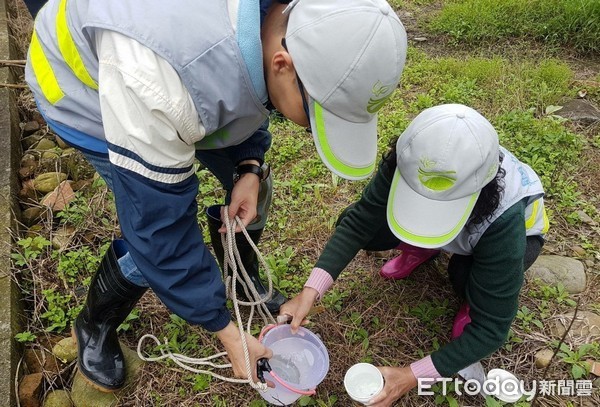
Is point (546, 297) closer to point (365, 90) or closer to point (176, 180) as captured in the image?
point (365, 90)

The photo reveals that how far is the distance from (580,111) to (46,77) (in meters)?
3.10

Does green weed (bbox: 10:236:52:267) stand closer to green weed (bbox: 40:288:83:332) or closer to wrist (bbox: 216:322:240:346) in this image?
green weed (bbox: 40:288:83:332)

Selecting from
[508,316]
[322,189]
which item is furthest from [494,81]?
[508,316]

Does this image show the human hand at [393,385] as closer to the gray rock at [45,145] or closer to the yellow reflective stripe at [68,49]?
the yellow reflective stripe at [68,49]

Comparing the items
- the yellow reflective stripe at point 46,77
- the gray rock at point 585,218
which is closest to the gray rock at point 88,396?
the yellow reflective stripe at point 46,77

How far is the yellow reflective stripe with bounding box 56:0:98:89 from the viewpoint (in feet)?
4.35

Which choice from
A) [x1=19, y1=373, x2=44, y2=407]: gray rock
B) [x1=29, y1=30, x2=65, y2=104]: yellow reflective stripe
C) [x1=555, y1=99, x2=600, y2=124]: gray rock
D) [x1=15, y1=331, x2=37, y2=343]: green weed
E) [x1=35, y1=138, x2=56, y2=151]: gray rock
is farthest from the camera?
[x1=555, y1=99, x2=600, y2=124]: gray rock

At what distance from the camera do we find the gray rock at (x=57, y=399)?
6.27 ft

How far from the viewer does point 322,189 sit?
2.79 m

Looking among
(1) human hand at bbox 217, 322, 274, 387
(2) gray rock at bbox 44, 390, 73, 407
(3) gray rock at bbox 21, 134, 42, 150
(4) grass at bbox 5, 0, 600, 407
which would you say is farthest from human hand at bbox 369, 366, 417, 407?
(3) gray rock at bbox 21, 134, 42, 150

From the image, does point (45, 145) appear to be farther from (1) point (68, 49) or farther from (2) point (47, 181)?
(1) point (68, 49)

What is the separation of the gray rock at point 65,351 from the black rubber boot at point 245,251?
65cm

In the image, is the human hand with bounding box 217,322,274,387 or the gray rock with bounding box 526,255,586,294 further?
the gray rock with bounding box 526,255,586,294

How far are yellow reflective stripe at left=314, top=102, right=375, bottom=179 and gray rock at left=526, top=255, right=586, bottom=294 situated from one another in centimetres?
134
